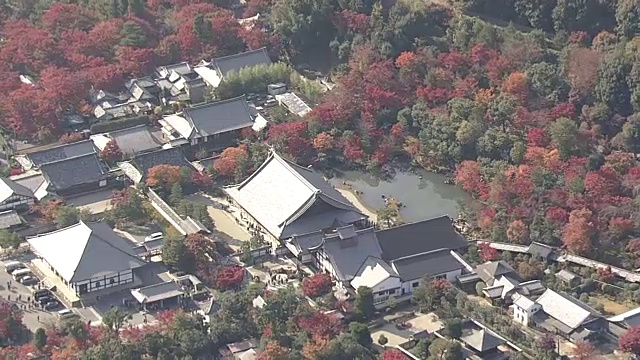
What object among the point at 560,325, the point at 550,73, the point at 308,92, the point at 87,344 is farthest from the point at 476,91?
the point at 87,344

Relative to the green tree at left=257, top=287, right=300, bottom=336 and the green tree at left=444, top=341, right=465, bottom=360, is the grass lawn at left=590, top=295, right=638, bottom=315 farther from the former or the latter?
the green tree at left=257, top=287, right=300, bottom=336

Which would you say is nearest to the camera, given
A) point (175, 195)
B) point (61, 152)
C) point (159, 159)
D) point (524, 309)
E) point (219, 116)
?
point (524, 309)

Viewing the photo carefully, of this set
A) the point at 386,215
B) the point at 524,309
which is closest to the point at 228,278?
the point at 386,215

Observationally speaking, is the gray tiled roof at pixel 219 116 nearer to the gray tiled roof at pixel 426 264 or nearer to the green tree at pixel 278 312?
the gray tiled roof at pixel 426 264

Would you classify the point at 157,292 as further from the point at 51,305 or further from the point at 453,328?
the point at 453,328

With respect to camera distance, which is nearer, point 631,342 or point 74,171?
point 631,342

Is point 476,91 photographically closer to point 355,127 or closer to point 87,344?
point 355,127

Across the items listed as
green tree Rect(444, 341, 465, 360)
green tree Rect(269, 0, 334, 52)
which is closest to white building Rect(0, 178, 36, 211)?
green tree Rect(269, 0, 334, 52)
